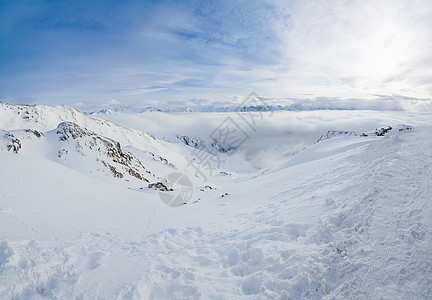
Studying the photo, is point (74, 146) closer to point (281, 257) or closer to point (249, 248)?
point (249, 248)

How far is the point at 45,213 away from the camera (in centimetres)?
1149

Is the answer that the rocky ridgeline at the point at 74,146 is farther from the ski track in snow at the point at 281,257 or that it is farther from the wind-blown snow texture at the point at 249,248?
the ski track in snow at the point at 281,257

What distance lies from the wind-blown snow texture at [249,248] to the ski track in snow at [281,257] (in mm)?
32

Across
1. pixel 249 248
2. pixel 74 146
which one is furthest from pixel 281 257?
pixel 74 146

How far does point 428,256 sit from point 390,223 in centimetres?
151

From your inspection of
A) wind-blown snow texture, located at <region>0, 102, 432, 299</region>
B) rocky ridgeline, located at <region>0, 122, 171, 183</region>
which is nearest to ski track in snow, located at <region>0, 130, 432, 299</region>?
wind-blown snow texture, located at <region>0, 102, 432, 299</region>

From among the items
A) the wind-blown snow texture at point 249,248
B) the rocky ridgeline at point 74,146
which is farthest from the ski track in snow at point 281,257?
the rocky ridgeline at point 74,146

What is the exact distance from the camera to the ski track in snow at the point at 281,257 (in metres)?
5.55

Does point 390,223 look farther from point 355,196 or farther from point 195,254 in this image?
point 195,254

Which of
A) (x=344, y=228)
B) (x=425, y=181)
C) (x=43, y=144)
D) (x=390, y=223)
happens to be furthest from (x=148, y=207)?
(x=43, y=144)

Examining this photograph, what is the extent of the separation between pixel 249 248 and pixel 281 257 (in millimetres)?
1678

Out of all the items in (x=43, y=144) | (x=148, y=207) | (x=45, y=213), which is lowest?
(x=148, y=207)

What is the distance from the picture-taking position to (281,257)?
727 cm

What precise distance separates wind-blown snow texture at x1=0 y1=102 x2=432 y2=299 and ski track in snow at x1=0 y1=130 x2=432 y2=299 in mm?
32
